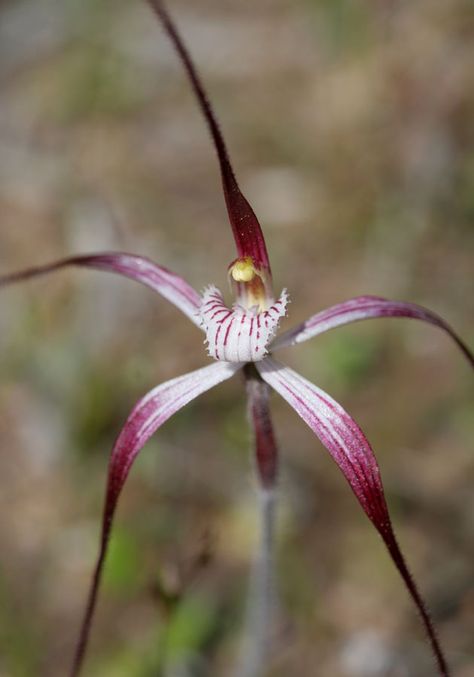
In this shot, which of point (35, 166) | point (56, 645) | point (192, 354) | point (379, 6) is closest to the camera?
point (56, 645)

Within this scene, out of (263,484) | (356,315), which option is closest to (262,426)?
(263,484)

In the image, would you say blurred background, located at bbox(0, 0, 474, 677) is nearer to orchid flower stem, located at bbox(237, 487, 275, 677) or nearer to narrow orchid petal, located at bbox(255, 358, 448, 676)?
orchid flower stem, located at bbox(237, 487, 275, 677)

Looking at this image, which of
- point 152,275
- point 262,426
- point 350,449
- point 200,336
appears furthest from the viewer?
point 200,336

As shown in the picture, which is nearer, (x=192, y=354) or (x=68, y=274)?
→ (x=192, y=354)

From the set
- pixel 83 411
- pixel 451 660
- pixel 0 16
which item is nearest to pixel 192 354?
pixel 83 411

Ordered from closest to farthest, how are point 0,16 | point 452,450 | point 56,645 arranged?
1. point 56,645
2. point 452,450
3. point 0,16

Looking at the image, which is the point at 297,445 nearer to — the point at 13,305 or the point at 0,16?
the point at 13,305

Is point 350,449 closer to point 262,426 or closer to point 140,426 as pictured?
point 262,426
